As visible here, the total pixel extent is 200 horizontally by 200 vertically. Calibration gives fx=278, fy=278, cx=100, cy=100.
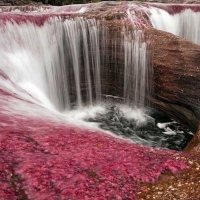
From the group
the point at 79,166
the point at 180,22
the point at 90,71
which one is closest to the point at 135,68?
the point at 90,71

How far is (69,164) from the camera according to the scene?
483 centimetres

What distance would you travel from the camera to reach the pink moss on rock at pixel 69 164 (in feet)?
13.7

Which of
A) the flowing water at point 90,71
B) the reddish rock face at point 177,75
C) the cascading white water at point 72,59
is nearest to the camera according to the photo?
the reddish rock face at point 177,75

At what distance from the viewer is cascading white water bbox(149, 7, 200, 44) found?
19844 mm

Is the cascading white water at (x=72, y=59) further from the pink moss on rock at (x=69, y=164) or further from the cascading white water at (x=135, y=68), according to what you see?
the pink moss on rock at (x=69, y=164)

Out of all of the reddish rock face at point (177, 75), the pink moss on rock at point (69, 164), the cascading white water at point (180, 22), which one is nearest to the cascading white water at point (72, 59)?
the reddish rock face at point (177, 75)

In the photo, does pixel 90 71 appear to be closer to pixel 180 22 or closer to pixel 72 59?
pixel 72 59

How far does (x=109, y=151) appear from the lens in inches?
217

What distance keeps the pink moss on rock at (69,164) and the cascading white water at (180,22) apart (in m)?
15.0

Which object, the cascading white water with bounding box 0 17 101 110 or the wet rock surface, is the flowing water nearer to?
the cascading white water with bounding box 0 17 101 110

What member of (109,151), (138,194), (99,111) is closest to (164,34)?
(99,111)

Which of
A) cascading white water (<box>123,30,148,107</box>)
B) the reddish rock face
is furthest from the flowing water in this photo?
the reddish rock face

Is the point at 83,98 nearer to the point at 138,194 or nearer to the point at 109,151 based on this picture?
the point at 109,151

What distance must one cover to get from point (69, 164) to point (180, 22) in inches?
814
